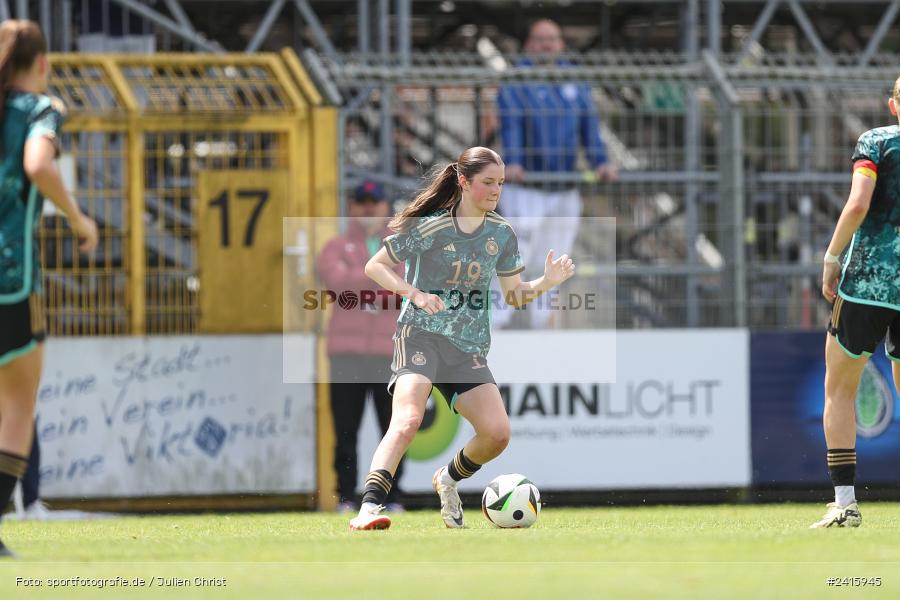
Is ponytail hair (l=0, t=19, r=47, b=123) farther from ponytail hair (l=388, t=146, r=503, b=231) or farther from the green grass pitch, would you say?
ponytail hair (l=388, t=146, r=503, b=231)

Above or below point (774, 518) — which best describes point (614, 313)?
above

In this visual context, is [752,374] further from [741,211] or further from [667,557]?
[667,557]

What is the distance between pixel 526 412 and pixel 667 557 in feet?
19.8

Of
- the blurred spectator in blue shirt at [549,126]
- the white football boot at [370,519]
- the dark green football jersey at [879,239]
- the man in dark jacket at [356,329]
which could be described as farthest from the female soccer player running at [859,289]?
the blurred spectator in blue shirt at [549,126]

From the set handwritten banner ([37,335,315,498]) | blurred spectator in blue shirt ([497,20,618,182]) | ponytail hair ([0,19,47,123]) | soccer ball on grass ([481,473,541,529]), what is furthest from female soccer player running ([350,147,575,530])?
blurred spectator in blue shirt ([497,20,618,182])

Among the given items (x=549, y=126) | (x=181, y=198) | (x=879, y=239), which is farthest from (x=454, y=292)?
(x=549, y=126)

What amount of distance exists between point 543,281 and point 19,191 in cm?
287

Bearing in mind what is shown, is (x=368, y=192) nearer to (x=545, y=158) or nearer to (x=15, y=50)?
(x=545, y=158)

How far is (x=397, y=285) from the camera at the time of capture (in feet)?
26.5

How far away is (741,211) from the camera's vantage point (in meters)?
12.8

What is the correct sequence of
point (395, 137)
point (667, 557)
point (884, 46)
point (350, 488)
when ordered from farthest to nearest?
point (884, 46) → point (395, 137) → point (350, 488) → point (667, 557)

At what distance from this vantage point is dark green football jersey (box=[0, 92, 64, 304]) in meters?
6.42

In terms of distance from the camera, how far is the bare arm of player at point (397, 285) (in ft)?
26.0

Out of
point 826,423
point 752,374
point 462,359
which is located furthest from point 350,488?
point 826,423
